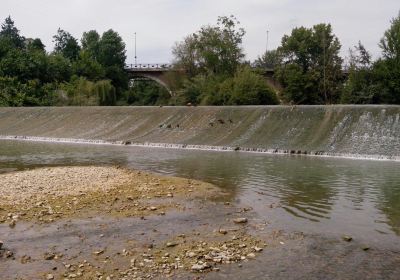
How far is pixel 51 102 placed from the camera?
192ft

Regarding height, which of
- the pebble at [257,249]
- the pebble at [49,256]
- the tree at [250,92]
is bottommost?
the pebble at [49,256]

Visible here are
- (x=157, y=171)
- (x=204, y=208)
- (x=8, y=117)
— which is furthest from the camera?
A: (x=8, y=117)

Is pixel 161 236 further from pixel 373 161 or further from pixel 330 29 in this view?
pixel 330 29

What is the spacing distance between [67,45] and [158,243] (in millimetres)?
77894

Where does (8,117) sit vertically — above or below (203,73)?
below

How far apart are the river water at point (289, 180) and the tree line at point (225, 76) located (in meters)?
20.0

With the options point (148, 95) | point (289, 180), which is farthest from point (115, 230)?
point (148, 95)

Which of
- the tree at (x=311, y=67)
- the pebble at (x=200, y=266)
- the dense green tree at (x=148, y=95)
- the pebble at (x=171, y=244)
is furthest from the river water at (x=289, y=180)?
the dense green tree at (x=148, y=95)

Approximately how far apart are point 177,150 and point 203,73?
30876 mm

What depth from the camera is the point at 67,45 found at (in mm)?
81625

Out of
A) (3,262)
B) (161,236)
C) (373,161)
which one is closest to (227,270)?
(161,236)

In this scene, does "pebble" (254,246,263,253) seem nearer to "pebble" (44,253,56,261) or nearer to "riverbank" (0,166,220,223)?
"riverbank" (0,166,220,223)

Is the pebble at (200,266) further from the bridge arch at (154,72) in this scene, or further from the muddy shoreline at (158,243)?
the bridge arch at (154,72)

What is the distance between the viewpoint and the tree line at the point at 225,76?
43531 mm
